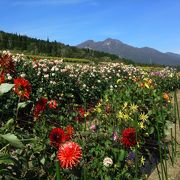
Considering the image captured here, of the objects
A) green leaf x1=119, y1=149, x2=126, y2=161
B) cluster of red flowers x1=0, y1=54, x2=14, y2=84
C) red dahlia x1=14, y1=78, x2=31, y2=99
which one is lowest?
green leaf x1=119, y1=149, x2=126, y2=161

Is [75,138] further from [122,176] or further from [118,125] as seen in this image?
[118,125]

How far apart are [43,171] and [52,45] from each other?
226 ft

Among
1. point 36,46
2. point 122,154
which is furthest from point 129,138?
point 36,46

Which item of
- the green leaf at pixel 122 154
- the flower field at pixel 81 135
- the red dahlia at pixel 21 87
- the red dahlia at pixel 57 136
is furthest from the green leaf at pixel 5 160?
the green leaf at pixel 122 154

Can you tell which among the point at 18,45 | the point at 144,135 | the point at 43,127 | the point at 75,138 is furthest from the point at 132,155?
the point at 18,45

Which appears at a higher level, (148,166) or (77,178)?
(77,178)

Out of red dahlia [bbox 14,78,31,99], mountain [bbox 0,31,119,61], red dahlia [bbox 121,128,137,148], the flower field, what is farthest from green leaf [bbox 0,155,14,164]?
mountain [bbox 0,31,119,61]

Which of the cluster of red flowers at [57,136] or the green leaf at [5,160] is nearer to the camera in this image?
the green leaf at [5,160]

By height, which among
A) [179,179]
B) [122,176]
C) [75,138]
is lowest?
[179,179]

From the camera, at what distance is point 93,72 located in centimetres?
1323

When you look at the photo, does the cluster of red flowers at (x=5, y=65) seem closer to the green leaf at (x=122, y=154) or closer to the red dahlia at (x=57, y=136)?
the red dahlia at (x=57, y=136)

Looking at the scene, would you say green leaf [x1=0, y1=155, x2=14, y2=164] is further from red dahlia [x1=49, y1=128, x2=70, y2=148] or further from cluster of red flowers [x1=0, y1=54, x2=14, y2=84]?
cluster of red flowers [x1=0, y1=54, x2=14, y2=84]

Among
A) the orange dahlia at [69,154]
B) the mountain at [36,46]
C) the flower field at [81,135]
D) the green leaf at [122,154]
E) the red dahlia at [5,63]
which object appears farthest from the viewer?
the mountain at [36,46]

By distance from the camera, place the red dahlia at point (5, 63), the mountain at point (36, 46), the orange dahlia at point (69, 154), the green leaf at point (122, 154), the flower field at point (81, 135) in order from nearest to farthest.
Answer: the orange dahlia at point (69, 154)
the flower field at point (81, 135)
the red dahlia at point (5, 63)
the green leaf at point (122, 154)
the mountain at point (36, 46)
